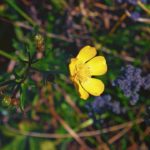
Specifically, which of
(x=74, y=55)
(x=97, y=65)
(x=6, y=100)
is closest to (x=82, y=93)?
(x=97, y=65)

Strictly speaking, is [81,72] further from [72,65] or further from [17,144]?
[17,144]

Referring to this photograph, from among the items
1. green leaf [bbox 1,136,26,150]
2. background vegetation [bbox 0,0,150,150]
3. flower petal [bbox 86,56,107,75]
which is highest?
flower petal [bbox 86,56,107,75]

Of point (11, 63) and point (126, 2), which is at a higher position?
point (126, 2)

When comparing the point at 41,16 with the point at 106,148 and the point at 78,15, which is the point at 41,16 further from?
the point at 106,148

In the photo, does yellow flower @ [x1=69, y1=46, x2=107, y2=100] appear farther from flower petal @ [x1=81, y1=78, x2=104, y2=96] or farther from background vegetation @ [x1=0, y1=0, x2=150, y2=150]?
background vegetation @ [x1=0, y1=0, x2=150, y2=150]

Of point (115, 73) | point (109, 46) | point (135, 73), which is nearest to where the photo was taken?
point (135, 73)

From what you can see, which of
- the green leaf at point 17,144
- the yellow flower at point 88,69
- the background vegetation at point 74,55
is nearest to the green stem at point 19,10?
the background vegetation at point 74,55

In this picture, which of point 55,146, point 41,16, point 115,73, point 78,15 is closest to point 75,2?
point 78,15

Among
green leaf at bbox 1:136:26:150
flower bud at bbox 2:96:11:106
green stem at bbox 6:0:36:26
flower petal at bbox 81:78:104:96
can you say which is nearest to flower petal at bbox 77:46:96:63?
flower petal at bbox 81:78:104:96
